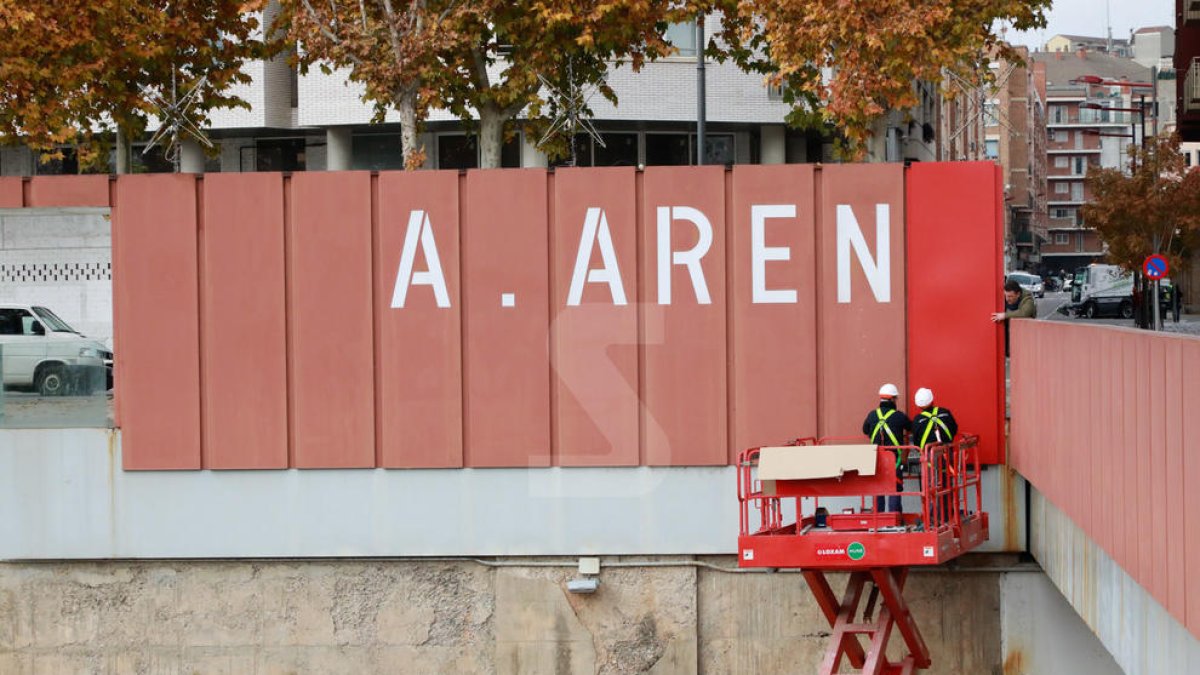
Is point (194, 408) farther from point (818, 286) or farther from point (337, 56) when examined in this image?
point (337, 56)

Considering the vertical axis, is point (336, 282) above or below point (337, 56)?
below

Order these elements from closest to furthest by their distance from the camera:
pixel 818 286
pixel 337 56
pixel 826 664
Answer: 1. pixel 826 664
2. pixel 818 286
3. pixel 337 56

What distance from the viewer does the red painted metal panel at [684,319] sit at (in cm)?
1692

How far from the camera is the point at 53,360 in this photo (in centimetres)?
1758

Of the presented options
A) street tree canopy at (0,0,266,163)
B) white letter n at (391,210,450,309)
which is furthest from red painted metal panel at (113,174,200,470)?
street tree canopy at (0,0,266,163)

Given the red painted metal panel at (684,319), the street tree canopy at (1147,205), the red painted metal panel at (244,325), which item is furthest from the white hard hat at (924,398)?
the street tree canopy at (1147,205)

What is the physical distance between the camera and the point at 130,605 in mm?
17391

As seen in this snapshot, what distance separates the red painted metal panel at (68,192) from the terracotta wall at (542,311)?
0.07 m

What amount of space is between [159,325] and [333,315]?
1.81 metres

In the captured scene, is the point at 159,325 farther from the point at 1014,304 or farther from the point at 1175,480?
the point at 1175,480

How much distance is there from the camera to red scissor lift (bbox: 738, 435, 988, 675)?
1462 cm

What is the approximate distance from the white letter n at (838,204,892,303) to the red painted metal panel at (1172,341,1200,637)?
8.26m

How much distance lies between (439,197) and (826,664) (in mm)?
6005

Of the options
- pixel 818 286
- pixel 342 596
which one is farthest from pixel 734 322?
pixel 342 596
